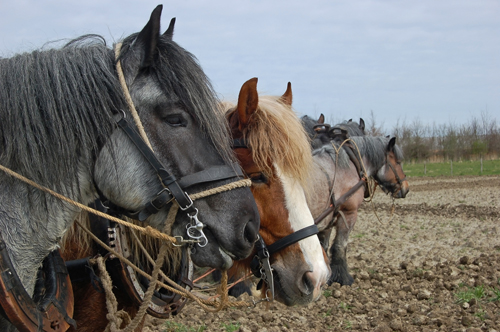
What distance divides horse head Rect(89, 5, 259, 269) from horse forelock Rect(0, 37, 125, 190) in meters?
0.07

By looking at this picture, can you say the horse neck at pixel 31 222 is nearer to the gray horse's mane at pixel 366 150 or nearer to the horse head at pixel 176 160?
the horse head at pixel 176 160

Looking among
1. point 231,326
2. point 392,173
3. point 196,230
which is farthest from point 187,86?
point 392,173

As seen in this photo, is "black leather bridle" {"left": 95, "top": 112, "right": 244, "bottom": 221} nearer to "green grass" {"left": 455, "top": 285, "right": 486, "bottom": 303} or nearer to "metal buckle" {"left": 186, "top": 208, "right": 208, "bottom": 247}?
"metal buckle" {"left": 186, "top": 208, "right": 208, "bottom": 247}

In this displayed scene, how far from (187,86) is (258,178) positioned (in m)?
1.04

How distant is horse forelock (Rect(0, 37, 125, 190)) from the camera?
1.46 metres

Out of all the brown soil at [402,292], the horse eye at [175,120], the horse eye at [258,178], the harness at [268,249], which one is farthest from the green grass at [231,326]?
the horse eye at [175,120]

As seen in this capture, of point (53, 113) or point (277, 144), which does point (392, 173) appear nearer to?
point (277, 144)

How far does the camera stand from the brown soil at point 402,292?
12.5ft

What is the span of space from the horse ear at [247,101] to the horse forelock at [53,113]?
1.01 meters

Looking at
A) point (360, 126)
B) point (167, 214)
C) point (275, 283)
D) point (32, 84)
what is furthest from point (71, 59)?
point (360, 126)

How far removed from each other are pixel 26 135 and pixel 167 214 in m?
0.60

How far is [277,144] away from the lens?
2461mm

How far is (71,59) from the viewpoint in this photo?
1577 mm

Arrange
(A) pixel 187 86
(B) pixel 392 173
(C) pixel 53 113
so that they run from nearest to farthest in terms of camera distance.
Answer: (C) pixel 53 113
(A) pixel 187 86
(B) pixel 392 173
